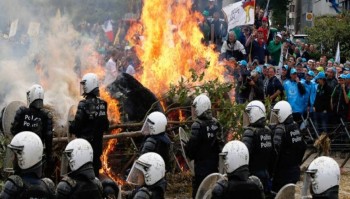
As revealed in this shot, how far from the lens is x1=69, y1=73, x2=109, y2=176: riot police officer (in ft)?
35.6

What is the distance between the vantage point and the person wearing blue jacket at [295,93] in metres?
17.0

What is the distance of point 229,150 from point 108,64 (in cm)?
1025

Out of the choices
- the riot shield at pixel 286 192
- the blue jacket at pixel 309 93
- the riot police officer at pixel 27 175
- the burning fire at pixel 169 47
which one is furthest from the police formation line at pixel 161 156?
the blue jacket at pixel 309 93

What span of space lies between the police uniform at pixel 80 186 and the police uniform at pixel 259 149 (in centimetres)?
304

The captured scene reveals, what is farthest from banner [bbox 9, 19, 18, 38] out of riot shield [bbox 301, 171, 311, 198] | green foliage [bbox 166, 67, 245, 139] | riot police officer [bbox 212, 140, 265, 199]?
riot shield [bbox 301, 171, 311, 198]

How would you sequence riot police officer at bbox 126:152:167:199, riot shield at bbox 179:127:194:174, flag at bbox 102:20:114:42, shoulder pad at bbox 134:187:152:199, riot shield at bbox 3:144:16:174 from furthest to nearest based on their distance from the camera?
flag at bbox 102:20:114:42, riot shield at bbox 179:127:194:174, riot shield at bbox 3:144:16:174, riot police officer at bbox 126:152:167:199, shoulder pad at bbox 134:187:152:199

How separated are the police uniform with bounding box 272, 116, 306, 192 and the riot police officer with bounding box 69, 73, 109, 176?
97.1 inches

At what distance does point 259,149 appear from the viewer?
9.84m

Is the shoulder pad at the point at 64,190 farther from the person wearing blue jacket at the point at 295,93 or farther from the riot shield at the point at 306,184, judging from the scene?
the person wearing blue jacket at the point at 295,93

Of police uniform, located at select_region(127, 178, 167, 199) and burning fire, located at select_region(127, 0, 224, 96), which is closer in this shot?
police uniform, located at select_region(127, 178, 167, 199)

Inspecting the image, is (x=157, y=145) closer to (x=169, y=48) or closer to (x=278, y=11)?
(x=169, y=48)

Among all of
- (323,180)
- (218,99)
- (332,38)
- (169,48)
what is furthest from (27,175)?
(332,38)

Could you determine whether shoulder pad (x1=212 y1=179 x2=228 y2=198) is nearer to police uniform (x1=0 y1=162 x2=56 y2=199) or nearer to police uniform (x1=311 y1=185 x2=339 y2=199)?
police uniform (x1=311 y1=185 x2=339 y2=199)

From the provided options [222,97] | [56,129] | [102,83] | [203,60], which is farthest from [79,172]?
[203,60]
